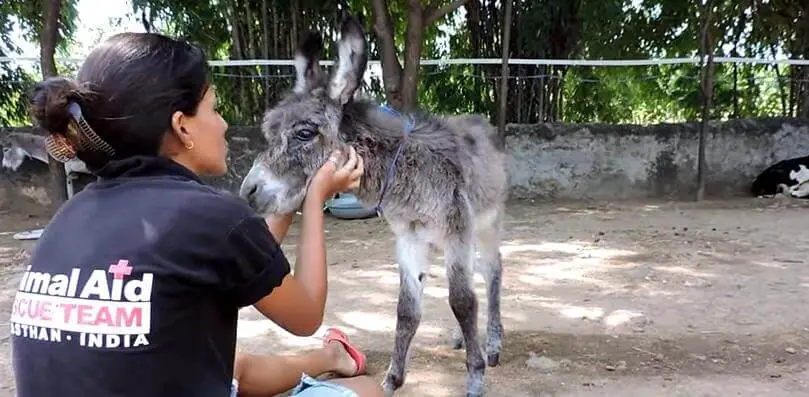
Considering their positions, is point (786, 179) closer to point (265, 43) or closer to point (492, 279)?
point (492, 279)

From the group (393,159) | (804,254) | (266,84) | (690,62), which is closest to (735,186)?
(690,62)

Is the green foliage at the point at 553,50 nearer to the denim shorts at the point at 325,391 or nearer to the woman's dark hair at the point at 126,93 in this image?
the denim shorts at the point at 325,391

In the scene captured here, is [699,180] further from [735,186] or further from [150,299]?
[150,299]

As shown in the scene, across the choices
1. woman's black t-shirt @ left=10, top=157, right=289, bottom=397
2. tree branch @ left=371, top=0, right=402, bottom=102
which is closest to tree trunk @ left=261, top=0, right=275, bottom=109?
tree branch @ left=371, top=0, right=402, bottom=102

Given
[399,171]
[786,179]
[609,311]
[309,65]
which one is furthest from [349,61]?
[786,179]

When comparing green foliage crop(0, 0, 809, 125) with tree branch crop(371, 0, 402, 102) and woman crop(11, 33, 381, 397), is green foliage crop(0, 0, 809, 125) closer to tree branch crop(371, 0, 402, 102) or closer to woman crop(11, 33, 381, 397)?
tree branch crop(371, 0, 402, 102)

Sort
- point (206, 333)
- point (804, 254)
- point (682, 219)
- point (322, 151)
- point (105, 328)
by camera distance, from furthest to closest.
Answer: point (682, 219) < point (804, 254) < point (322, 151) < point (206, 333) < point (105, 328)

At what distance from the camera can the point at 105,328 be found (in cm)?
108

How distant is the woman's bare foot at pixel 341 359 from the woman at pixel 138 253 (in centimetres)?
127

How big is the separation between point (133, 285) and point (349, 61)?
4.61 feet

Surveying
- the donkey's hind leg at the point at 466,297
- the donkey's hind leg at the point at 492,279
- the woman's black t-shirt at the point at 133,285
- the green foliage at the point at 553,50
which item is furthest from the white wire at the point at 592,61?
the woman's black t-shirt at the point at 133,285

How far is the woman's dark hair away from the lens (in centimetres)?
113

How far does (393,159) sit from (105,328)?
1598 mm

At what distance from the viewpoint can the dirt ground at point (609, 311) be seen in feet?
9.43
